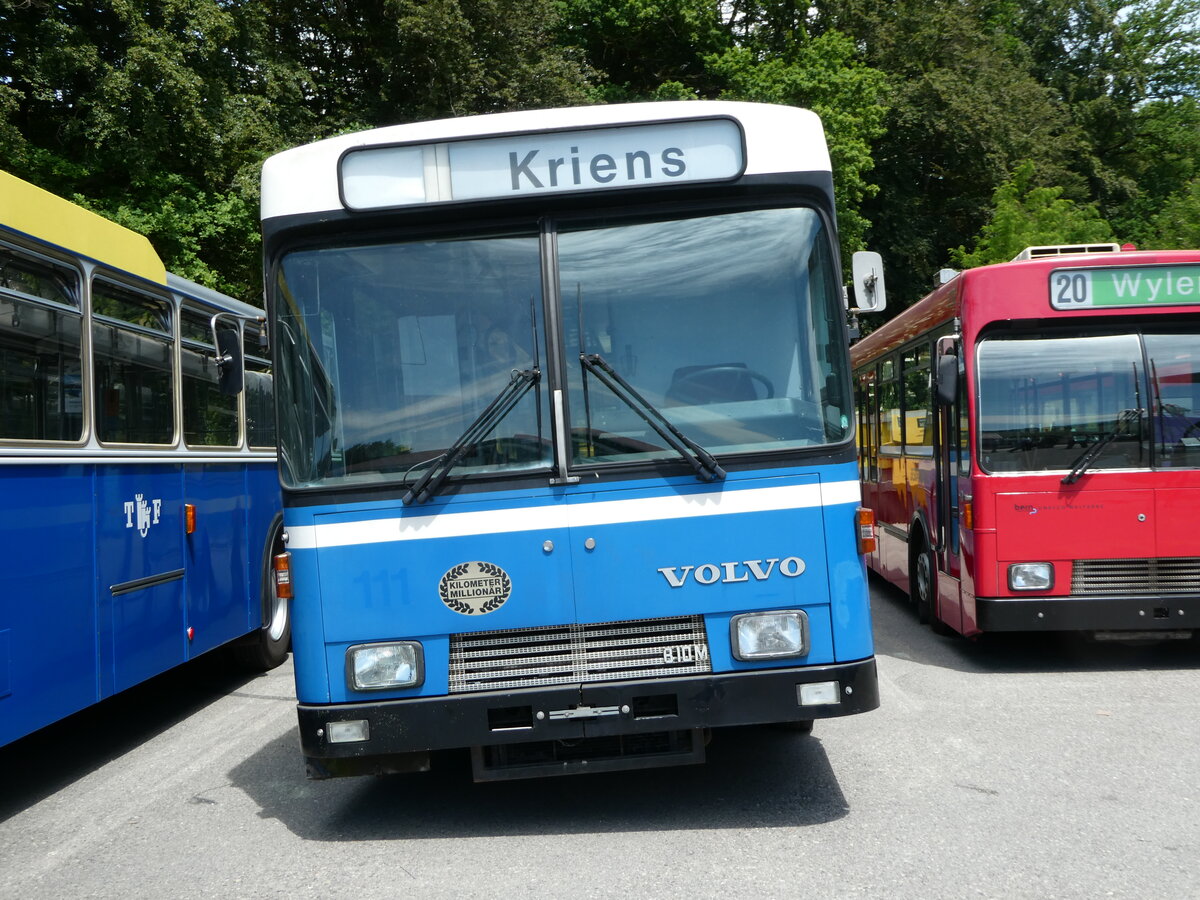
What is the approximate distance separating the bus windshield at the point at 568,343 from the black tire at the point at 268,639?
16.0 feet

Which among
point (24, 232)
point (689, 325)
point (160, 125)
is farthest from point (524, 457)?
point (160, 125)

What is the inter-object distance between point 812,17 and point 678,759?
101 feet

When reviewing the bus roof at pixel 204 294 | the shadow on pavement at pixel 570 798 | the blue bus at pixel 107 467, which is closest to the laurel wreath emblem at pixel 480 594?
the shadow on pavement at pixel 570 798

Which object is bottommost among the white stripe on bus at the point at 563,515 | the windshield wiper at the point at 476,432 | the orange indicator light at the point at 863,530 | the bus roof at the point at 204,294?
the orange indicator light at the point at 863,530

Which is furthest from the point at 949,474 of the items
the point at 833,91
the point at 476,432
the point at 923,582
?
the point at 833,91

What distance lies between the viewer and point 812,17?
1294 inches

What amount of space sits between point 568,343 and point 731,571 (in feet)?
3.78

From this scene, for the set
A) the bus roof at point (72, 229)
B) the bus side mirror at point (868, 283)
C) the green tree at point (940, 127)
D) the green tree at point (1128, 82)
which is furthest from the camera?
the green tree at point (1128, 82)

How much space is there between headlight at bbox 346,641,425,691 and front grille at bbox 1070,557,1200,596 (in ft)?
16.8

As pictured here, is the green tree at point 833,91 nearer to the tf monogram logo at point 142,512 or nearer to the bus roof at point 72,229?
the bus roof at point 72,229

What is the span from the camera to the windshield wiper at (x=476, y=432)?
5.14 m

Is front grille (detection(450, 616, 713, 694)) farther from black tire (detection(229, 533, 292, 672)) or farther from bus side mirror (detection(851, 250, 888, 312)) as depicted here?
black tire (detection(229, 533, 292, 672))

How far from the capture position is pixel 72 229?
6922mm

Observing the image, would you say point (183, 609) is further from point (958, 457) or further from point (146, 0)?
point (146, 0)
